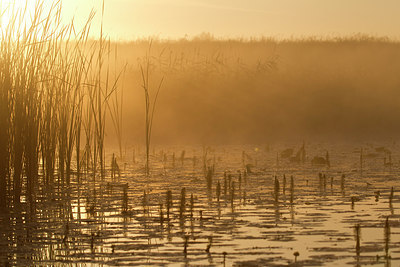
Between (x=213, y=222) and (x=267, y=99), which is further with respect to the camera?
(x=267, y=99)

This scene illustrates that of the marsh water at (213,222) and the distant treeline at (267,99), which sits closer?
the marsh water at (213,222)

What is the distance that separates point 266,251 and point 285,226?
0.82 meters

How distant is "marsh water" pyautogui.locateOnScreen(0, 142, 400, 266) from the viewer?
14.7 feet

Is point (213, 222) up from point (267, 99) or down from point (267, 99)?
down

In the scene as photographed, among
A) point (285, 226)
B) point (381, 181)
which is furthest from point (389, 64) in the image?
point (285, 226)

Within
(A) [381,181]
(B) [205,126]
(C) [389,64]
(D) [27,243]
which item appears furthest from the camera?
(C) [389,64]

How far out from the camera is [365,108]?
16188mm

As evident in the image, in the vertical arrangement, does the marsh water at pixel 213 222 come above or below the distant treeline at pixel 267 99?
below

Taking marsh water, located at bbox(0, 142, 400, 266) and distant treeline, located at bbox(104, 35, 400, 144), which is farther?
distant treeline, located at bbox(104, 35, 400, 144)

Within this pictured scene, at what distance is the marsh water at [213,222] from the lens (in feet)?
14.7

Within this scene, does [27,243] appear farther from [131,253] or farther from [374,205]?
[374,205]

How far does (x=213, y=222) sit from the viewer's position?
5.54m

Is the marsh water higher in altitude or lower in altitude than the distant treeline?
lower

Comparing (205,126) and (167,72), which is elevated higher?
(167,72)
